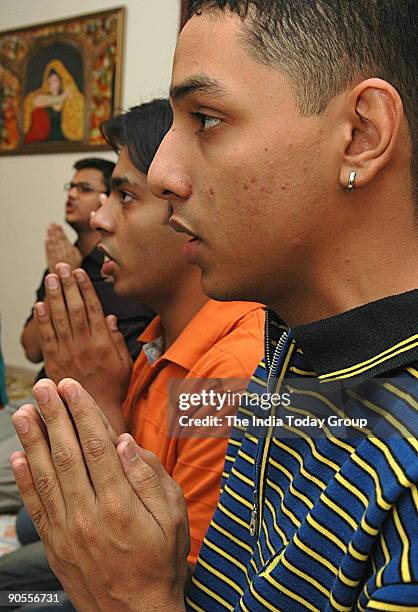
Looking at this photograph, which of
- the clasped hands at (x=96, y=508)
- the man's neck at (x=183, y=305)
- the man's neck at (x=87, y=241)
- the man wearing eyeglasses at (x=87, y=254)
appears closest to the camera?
the clasped hands at (x=96, y=508)

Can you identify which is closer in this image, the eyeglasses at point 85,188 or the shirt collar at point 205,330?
the shirt collar at point 205,330

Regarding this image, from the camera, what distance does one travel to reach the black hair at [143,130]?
1.37 m

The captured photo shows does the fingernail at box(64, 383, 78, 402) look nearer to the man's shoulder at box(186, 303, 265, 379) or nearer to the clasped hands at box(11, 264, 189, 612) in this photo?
the clasped hands at box(11, 264, 189, 612)

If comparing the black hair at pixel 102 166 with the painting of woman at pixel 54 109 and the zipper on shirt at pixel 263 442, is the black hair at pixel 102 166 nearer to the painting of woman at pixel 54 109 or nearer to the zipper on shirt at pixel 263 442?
the painting of woman at pixel 54 109

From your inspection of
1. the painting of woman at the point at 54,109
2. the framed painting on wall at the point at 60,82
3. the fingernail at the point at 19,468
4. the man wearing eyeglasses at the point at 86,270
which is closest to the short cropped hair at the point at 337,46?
the fingernail at the point at 19,468

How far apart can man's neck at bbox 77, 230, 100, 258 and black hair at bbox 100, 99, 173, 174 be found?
1274 millimetres

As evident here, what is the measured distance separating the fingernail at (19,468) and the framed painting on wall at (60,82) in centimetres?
315

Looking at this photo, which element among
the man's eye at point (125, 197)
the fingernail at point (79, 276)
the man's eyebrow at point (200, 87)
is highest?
the man's eyebrow at point (200, 87)

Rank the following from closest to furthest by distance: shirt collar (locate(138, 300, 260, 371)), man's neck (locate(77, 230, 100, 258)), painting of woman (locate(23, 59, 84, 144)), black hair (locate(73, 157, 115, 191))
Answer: shirt collar (locate(138, 300, 260, 371))
man's neck (locate(77, 230, 100, 258))
black hair (locate(73, 157, 115, 191))
painting of woman (locate(23, 59, 84, 144))

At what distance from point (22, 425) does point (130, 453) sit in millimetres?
119

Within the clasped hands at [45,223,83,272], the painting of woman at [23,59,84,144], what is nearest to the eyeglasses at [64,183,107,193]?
the clasped hands at [45,223,83,272]

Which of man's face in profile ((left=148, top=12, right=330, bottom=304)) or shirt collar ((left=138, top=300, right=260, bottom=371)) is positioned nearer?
man's face in profile ((left=148, top=12, right=330, bottom=304))

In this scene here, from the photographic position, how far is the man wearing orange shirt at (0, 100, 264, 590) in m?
1.21

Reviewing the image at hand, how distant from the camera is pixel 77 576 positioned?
0.75 m
